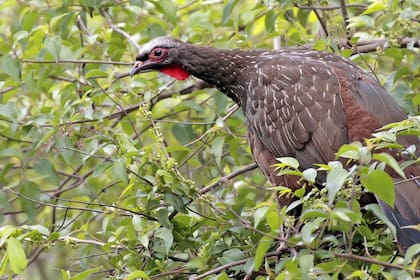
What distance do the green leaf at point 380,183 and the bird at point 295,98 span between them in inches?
45.5

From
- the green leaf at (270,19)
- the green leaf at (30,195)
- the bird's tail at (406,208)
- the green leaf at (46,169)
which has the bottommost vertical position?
the green leaf at (30,195)

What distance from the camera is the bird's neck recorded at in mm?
6148

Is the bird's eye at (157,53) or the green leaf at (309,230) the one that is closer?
the green leaf at (309,230)

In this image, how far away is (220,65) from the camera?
6.20m

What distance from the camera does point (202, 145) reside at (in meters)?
6.13

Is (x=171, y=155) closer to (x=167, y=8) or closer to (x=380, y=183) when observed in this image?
(x=167, y=8)

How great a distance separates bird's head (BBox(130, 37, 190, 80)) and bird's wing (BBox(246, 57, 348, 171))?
0.69m

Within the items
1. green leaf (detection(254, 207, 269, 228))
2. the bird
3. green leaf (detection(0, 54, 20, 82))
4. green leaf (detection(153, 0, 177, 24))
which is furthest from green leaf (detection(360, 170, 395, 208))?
green leaf (detection(0, 54, 20, 82))

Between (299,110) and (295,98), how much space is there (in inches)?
3.3

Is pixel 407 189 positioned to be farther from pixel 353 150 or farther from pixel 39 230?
pixel 39 230

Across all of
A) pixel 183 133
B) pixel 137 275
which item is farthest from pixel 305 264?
pixel 183 133

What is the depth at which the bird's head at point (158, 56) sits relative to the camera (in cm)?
619

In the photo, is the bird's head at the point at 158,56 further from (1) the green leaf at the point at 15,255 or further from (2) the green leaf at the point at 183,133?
(1) the green leaf at the point at 15,255

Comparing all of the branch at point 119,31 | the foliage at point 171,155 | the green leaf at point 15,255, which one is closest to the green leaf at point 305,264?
the foliage at point 171,155
